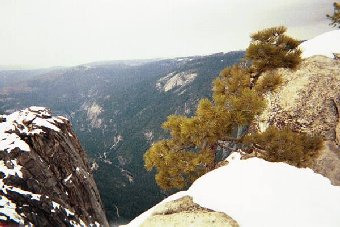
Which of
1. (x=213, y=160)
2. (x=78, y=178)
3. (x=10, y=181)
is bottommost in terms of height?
(x=78, y=178)

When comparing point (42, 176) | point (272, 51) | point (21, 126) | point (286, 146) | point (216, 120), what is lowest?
point (42, 176)

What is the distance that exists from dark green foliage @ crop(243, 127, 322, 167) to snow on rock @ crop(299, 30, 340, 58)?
7339 millimetres

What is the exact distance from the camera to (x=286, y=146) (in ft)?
48.5

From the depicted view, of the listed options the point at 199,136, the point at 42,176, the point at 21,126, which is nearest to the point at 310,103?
the point at 199,136

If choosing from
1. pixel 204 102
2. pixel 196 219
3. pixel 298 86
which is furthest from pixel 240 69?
pixel 196 219

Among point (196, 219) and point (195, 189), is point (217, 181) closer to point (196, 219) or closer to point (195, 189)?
point (195, 189)

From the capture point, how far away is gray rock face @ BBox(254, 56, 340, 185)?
57.7 feet

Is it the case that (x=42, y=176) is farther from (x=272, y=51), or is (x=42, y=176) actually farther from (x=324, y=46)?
(x=324, y=46)

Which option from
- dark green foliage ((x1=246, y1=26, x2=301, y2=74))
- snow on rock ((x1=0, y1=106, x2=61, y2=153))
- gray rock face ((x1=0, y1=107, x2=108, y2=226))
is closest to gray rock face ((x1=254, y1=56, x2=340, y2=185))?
dark green foliage ((x1=246, y1=26, x2=301, y2=74))

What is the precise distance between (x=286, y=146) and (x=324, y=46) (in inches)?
435

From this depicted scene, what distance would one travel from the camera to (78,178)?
1876 inches

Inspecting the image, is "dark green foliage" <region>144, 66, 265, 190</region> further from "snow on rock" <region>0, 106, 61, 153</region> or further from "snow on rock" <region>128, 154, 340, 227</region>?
"snow on rock" <region>0, 106, 61, 153</region>

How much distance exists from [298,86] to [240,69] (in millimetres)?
3779

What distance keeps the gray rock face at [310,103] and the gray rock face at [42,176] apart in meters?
27.3
